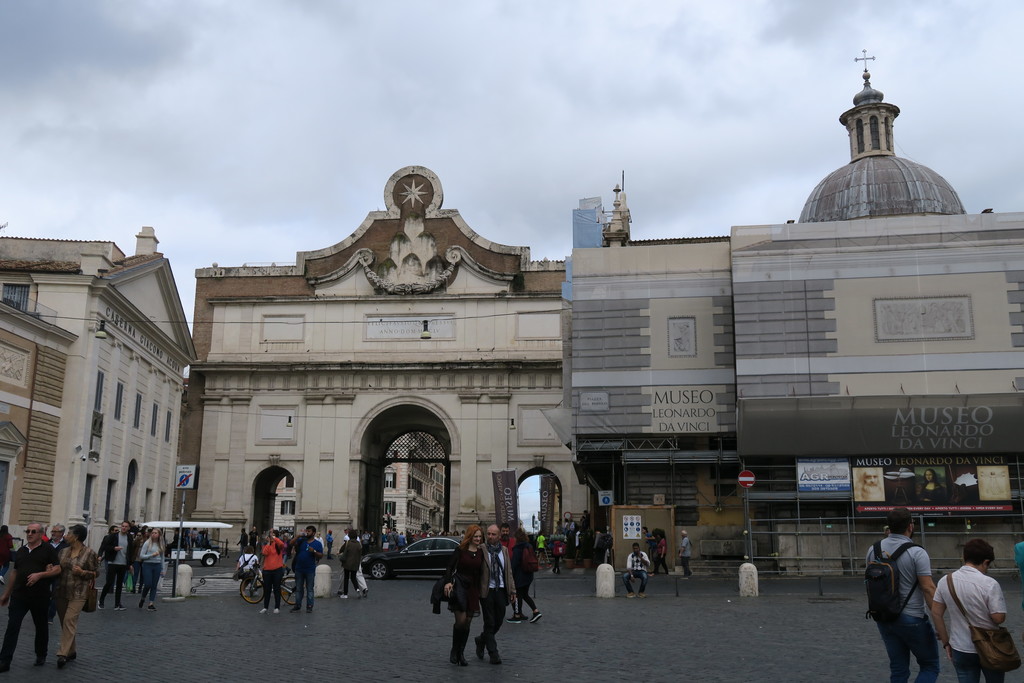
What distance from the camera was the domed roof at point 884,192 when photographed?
41875mm

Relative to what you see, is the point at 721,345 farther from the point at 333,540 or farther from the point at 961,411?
the point at 333,540

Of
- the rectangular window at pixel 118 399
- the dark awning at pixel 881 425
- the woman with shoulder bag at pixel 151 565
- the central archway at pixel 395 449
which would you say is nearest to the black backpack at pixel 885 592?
the woman with shoulder bag at pixel 151 565

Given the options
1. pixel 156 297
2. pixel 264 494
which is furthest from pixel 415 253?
pixel 156 297

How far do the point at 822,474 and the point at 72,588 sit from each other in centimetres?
2064

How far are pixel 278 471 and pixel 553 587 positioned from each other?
25.3 metres

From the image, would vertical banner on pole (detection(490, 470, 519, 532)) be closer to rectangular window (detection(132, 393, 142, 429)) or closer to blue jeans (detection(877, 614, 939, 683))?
rectangular window (detection(132, 393, 142, 429))

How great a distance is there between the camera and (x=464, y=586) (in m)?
10.8

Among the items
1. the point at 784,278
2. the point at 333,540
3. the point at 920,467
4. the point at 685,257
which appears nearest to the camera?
the point at 920,467

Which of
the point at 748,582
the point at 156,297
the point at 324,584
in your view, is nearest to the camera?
the point at 748,582

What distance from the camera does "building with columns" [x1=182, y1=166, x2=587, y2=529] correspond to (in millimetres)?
44719

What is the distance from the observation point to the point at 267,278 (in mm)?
47438

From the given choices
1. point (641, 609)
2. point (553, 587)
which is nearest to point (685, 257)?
point (553, 587)

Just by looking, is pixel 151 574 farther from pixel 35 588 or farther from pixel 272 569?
pixel 35 588

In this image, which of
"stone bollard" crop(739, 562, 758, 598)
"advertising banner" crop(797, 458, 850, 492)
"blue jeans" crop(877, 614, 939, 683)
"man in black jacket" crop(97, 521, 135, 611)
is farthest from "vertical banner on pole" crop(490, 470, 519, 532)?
"blue jeans" crop(877, 614, 939, 683)
